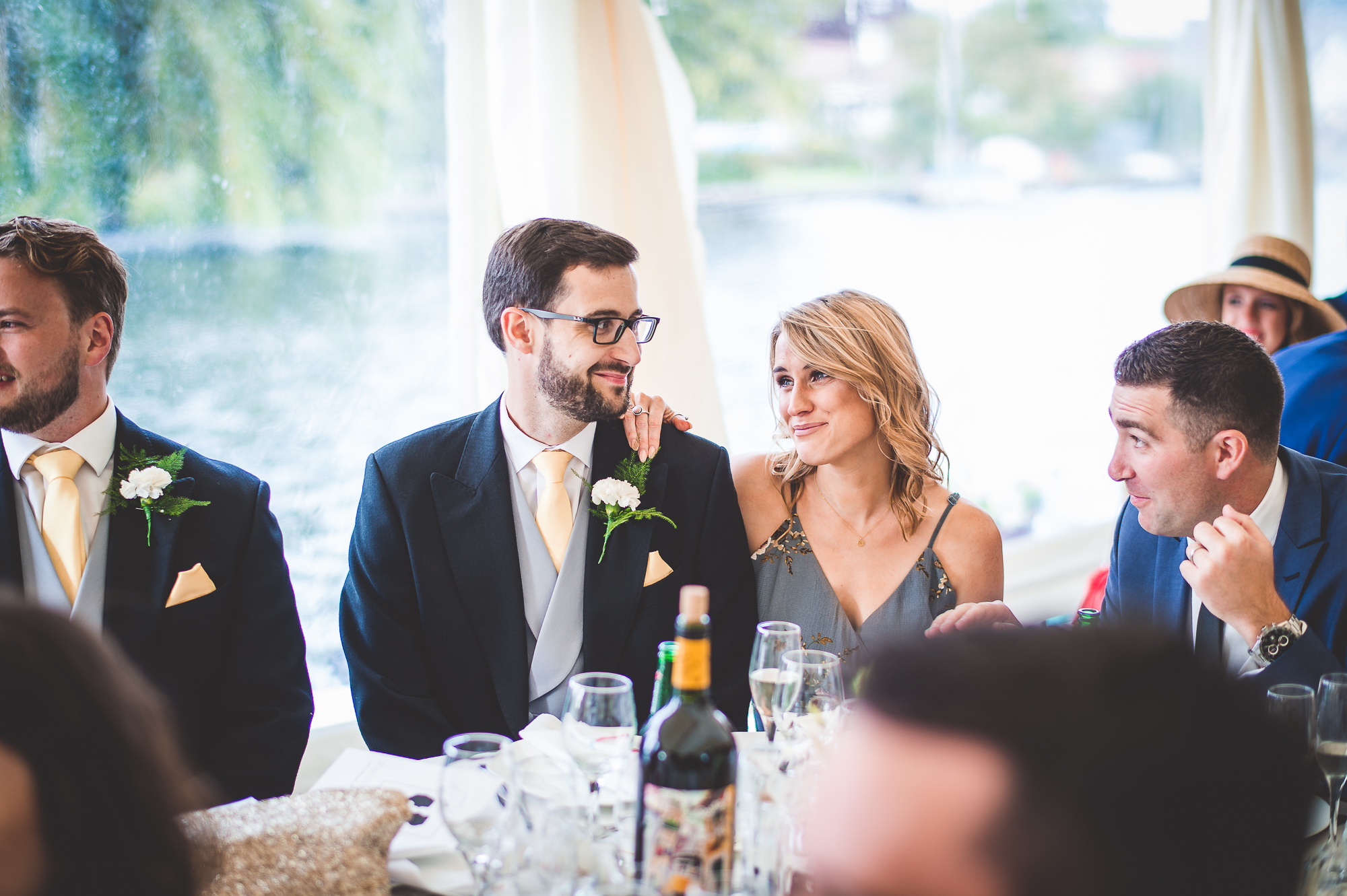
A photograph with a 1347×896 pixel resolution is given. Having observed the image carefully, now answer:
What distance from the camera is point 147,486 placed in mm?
2029

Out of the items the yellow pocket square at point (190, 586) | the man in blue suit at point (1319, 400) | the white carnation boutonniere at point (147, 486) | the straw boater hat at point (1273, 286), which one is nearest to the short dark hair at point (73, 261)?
the white carnation boutonniere at point (147, 486)

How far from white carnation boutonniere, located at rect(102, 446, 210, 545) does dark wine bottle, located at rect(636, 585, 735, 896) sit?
4.45 ft

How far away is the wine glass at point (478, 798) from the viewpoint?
3.94ft

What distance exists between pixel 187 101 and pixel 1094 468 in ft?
17.4

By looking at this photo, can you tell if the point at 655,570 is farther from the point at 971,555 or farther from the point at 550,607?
the point at 971,555

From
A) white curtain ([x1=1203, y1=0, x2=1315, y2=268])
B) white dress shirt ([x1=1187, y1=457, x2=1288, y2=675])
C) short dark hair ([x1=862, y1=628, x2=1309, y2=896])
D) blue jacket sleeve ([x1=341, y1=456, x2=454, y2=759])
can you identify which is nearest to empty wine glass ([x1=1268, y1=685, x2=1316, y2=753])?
white dress shirt ([x1=1187, y1=457, x2=1288, y2=675])

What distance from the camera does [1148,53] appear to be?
19.9 ft

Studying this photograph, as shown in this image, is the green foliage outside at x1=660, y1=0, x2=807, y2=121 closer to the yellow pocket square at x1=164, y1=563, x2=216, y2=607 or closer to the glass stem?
the yellow pocket square at x1=164, y1=563, x2=216, y2=607

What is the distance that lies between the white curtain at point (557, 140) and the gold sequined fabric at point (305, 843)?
70.6 inches

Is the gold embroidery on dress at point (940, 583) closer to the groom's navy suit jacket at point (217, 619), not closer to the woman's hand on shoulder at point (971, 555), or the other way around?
the woman's hand on shoulder at point (971, 555)

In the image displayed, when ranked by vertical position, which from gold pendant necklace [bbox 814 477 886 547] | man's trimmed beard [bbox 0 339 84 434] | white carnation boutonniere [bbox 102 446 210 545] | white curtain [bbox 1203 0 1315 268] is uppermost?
white curtain [bbox 1203 0 1315 268]

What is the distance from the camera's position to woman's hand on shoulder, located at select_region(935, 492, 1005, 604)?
8.52 feet

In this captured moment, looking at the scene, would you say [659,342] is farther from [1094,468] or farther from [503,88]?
[1094,468]

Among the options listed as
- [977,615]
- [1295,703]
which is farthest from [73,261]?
[1295,703]
